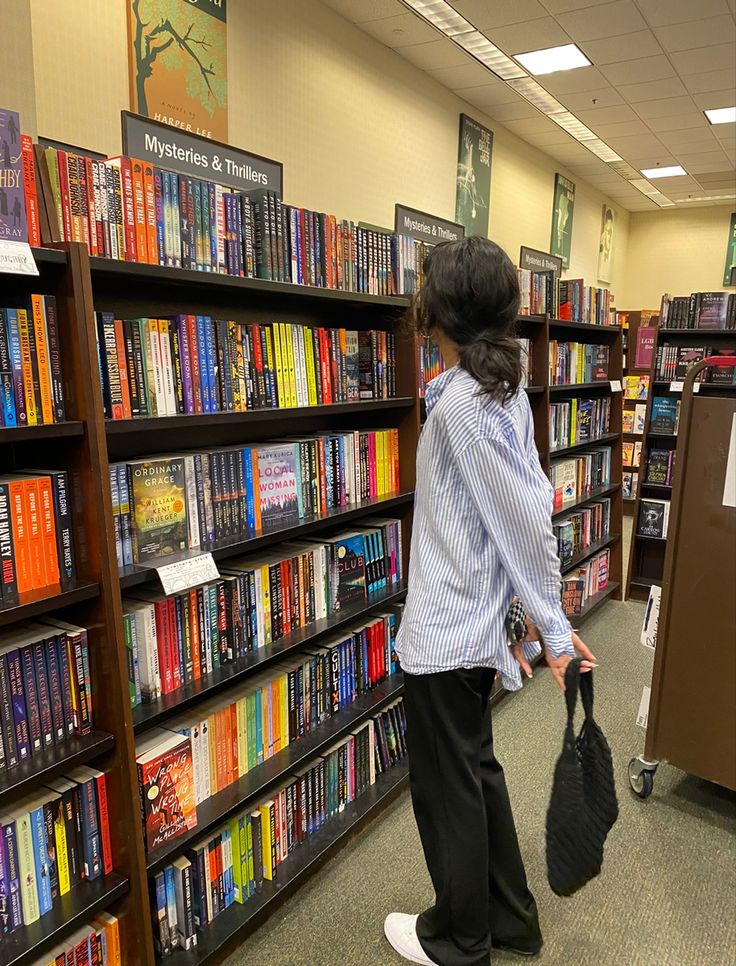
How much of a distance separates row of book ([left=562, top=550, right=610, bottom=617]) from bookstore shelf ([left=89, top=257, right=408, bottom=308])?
2106 millimetres

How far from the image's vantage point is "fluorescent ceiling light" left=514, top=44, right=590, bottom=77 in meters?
4.18

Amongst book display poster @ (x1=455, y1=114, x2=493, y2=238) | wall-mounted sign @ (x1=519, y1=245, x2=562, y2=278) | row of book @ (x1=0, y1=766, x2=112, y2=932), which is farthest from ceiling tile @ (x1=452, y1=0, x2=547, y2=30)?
row of book @ (x1=0, y1=766, x2=112, y2=932)

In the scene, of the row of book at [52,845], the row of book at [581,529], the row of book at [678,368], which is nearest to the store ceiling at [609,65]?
the row of book at [678,368]

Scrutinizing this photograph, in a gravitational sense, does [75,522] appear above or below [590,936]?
above

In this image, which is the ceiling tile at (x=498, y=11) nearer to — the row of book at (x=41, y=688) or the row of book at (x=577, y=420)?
the row of book at (x=577, y=420)

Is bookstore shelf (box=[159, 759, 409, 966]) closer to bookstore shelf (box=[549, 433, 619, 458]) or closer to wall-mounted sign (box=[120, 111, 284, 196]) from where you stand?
bookstore shelf (box=[549, 433, 619, 458])

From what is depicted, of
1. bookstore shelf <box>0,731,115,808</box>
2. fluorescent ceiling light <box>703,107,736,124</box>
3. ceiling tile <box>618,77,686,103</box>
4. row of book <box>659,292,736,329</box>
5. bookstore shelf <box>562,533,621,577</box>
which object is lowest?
bookstore shelf <box>562,533,621,577</box>

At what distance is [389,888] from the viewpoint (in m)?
1.96

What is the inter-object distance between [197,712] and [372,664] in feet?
2.31

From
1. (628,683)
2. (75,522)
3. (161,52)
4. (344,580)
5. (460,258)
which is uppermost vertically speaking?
(161,52)

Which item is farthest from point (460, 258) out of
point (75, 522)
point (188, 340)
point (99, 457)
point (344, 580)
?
point (344, 580)

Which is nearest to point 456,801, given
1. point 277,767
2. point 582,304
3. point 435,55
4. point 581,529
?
point 277,767

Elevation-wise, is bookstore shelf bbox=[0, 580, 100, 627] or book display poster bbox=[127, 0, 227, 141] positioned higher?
book display poster bbox=[127, 0, 227, 141]

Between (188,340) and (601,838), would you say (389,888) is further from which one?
(188,340)
